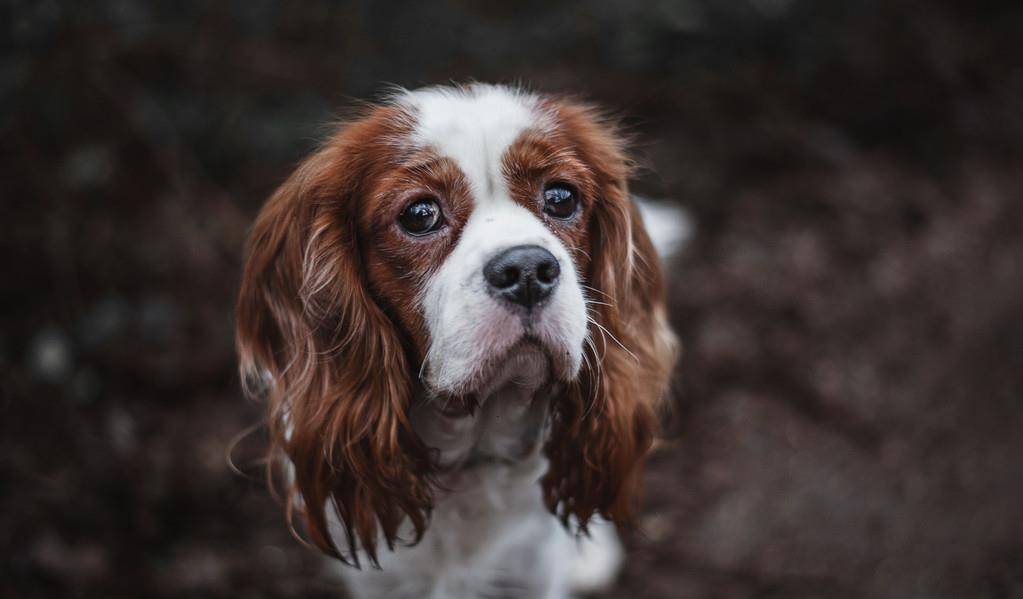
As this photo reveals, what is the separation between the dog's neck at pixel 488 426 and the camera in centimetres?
203

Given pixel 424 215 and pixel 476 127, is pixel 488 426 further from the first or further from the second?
pixel 476 127

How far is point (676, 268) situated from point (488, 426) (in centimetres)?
236

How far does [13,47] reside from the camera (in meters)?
2.94

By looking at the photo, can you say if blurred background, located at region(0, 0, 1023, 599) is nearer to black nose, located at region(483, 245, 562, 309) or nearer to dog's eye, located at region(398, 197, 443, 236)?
dog's eye, located at region(398, 197, 443, 236)

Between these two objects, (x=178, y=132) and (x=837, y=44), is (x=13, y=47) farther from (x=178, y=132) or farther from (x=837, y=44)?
(x=837, y=44)

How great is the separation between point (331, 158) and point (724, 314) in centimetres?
256

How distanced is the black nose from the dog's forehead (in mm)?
238

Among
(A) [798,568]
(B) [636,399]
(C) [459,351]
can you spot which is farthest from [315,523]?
(A) [798,568]

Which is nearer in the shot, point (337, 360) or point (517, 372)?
point (517, 372)

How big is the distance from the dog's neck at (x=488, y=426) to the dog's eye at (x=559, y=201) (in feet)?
1.30

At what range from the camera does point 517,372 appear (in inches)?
71.7

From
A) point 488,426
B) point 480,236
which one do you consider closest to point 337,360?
point 488,426

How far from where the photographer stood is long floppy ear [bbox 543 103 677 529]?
210cm

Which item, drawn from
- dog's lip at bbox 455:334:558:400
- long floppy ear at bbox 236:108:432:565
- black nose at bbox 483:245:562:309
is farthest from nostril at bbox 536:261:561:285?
long floppy ear at bbox 236:108:432:565
